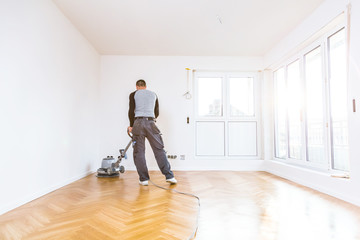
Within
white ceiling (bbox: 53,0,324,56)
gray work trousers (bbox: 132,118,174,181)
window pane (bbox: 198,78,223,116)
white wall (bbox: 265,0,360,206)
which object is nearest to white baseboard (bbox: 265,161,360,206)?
white wall (bbox: 265,0,360,206)

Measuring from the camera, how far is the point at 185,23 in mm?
3217

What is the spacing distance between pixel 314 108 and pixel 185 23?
235 cm

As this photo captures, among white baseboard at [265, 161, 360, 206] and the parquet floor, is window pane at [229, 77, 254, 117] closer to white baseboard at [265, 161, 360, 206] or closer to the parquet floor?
white baseboard at [265, 161, 360, 206]

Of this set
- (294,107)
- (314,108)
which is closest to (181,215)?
(314,108)

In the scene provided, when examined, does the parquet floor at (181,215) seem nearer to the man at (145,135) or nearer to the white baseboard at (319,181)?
the white baseboard at (319,181)

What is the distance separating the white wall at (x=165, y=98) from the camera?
172 inches

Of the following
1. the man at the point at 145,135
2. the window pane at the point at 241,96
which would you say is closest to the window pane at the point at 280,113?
the window pane at the point at 241,96

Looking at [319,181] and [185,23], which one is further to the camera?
[185,23]

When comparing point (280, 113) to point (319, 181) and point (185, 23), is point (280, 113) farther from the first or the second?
point (185, 23)

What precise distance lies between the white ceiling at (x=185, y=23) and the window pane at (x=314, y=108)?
2.23ft

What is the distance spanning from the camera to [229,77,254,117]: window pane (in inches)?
182

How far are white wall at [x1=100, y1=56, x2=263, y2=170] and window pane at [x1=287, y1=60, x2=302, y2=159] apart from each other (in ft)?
2.71

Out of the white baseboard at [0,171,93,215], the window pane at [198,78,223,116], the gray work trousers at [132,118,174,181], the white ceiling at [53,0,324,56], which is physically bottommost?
the white baseboard at [0,171,93,215]

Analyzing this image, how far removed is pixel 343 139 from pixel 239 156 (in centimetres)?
211
